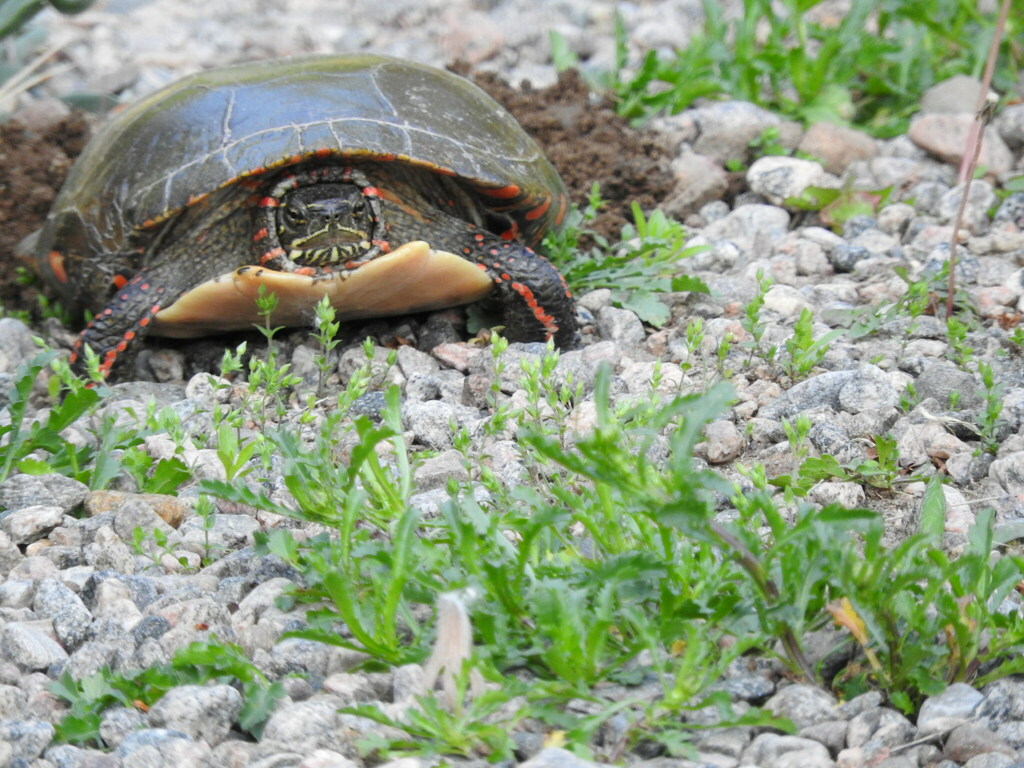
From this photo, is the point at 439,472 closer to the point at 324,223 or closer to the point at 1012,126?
the point at 324,223

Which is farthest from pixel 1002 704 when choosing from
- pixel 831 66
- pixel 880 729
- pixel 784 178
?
pixel 831 66

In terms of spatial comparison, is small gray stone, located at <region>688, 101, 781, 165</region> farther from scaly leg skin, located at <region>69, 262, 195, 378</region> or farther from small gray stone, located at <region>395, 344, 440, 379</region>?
scaly leg skin, located at <region>69, 262, 195, 378</region>

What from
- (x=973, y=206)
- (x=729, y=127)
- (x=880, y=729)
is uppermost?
(x=729, y=127)

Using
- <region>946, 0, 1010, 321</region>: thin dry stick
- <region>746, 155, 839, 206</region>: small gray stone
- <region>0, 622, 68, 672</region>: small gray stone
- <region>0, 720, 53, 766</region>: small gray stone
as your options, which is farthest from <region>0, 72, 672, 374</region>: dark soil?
<region>0, 720, 53, 766</region>: small gray stone

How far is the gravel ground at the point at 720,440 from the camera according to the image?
6.17 feet

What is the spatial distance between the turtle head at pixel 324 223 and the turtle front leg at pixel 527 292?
420mm

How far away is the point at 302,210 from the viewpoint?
3.94m

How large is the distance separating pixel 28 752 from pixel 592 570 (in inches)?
39.1

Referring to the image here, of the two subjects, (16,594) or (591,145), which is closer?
(16,594)

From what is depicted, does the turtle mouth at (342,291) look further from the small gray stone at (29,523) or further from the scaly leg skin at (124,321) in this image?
the small gray stone at (29,523)

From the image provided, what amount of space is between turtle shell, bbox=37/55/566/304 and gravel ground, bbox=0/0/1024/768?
0.44 metres

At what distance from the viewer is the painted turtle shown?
12.9 feet

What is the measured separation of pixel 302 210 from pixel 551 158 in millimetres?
1568

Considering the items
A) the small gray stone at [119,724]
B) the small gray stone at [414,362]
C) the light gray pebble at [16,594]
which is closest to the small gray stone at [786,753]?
the small gray stone at [119,724]
